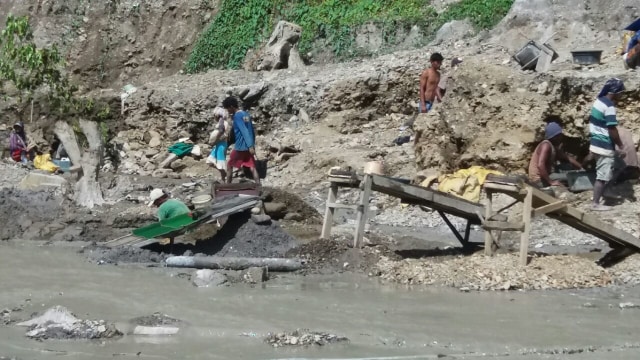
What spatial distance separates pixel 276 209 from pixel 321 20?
37.9 feet

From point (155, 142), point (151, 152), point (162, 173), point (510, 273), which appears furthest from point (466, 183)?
point (155, 142)

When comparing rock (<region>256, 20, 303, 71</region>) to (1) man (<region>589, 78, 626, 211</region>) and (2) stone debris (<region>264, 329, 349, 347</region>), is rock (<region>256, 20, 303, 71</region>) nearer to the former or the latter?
(1) man (<region>589, 78, 626, 211</region>)

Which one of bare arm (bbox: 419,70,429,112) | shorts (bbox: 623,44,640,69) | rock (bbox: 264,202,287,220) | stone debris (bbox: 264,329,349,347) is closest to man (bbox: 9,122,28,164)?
bare arm (bbox: 419,70,429,112)

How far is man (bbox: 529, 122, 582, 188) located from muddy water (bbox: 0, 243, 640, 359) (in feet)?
11.9

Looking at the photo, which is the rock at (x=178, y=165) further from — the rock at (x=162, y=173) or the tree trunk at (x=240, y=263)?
the tree trunk at (x=240, y=263)

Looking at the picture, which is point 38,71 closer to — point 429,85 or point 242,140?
point 242,140

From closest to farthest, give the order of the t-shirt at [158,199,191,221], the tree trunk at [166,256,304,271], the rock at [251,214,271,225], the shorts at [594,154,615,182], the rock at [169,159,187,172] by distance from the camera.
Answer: the tree trunk at [166,256,304,271] < the t-shirt at [158,199,191,221] < the rock at [251,214,271,225] < the shorts at [594,154,615,182] < the rock at [169,159,187,172]

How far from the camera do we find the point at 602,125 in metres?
11.7

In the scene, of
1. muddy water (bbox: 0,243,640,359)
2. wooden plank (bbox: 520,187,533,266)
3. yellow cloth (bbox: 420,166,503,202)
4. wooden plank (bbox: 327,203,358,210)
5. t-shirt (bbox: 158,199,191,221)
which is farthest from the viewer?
yellow cloth (bbox: 420,166,503,202)

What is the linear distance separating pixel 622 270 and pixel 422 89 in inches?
293

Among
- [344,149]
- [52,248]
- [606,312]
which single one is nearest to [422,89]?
[344,149]

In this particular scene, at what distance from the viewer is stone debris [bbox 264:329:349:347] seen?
707 cm

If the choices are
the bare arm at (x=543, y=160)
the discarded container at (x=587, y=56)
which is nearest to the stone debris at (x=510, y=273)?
the bare arm at (x=543, y=160)

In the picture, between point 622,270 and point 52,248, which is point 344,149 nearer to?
point 52,248
